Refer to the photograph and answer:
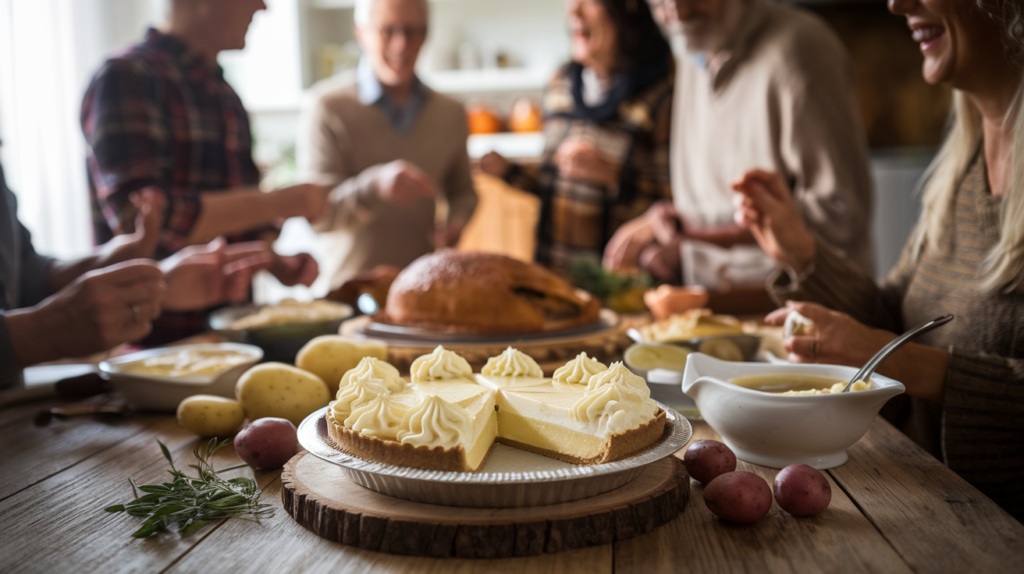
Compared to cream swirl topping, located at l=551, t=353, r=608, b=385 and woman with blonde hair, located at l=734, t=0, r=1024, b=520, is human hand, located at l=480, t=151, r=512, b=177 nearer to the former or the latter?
woman with blonde hair, located at l=734, t=0, r=1024, b=520

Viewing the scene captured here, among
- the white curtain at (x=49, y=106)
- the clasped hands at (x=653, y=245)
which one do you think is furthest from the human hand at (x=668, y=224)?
the white curtain at (x=49, y=106)

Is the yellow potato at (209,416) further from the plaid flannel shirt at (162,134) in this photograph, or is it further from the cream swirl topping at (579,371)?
the plaid flannel shirt at (162,134)

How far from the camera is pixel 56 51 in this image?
3.88 meters

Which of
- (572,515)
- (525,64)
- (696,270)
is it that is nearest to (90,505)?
(572,515)

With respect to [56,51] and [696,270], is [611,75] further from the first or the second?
[56,51]

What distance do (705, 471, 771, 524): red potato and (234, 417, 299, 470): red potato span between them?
1.83ft

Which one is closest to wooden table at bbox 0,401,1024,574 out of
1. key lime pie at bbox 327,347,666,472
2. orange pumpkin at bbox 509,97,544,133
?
key lime pie at bbox 327,347,666,472

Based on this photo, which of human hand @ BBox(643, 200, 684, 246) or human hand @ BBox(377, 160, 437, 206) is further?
human hand @ BBox(377, 160, 437, 206)

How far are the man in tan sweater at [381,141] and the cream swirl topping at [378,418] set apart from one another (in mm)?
2017

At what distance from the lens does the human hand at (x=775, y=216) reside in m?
1.65

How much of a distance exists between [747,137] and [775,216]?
0.93m

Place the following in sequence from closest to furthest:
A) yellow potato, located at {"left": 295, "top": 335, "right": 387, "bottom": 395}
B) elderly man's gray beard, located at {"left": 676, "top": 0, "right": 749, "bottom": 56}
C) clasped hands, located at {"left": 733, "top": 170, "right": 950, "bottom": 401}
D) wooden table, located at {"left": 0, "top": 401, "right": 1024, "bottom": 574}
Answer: wooden table, located at {"left": 0, "top": 401, "right": 1024, "bottom": 574} → clasped hands, located at {"left": 733, "top": 170, "right": 950, "bottom": 401} → yellow potato, located at {"left": 295, "top": 335, "right": 387, "bottom": 395} → elderly man's gray beard, located at {"left": 676, "top": 0, "right": 749, "bottom": 56}

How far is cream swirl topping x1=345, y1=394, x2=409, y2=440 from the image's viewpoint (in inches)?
34.8

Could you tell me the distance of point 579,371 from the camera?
1.07 m
